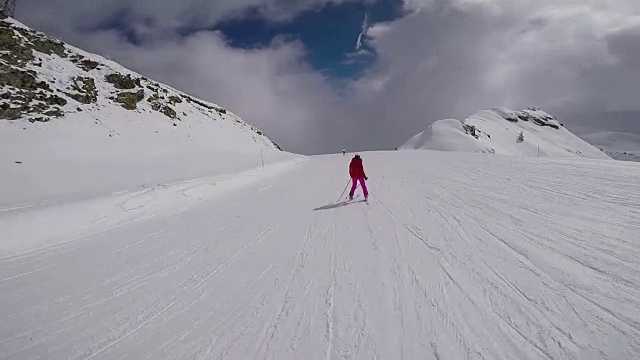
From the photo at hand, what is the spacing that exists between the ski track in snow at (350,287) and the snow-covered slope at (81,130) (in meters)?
8.71

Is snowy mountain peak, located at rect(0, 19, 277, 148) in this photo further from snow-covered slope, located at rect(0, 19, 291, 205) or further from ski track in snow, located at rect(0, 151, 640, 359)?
ski track in snow, located at rect(0, 151, 640, 359)

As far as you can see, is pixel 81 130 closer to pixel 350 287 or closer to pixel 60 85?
pixel 60 85

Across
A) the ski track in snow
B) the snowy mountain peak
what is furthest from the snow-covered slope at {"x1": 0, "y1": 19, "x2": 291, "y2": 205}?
the ski track in snow

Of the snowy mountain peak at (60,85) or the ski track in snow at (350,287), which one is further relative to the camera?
the snowy mountain peak at (60,85)

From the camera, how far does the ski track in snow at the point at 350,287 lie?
10.9ft

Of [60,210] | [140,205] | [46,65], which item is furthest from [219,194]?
[46,65]

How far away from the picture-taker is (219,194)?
46.6 ft

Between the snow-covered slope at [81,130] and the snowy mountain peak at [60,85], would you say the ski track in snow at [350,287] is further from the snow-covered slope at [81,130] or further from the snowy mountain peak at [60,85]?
the snowy mountain peak at [60,85]

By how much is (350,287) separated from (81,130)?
24.6m

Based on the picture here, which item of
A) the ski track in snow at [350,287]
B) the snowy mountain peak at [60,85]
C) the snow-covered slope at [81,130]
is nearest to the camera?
the ski track in snow at [350,287]

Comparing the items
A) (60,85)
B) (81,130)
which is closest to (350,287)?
(81,130)

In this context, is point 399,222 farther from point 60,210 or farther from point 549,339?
point 60,210

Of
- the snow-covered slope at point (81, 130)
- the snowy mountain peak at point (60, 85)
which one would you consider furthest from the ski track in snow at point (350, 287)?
the snowy mountain peak at point (60, 85)

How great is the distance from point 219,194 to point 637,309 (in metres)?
13.3
